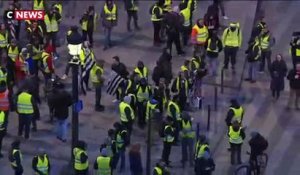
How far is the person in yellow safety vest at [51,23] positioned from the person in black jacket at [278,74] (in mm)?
7165

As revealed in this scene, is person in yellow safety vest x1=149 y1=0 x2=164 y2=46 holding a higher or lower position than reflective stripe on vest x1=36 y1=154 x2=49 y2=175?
higher

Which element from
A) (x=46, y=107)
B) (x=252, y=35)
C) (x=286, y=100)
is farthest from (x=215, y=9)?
(x=46, y=107)

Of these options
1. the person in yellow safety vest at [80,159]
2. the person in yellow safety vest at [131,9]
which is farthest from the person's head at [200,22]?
the person in yellow safety vest at [80,159]

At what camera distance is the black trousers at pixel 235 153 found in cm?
2634

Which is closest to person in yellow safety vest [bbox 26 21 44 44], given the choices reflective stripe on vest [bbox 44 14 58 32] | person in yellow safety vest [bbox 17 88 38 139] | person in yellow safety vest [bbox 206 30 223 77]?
reflective stripe on vest [bbox 44 14 58 32]

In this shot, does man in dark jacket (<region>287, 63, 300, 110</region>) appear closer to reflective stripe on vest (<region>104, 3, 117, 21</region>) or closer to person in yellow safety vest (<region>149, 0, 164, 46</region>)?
person in yellow safety vest (<region>149, 0, 164, 46</region>)

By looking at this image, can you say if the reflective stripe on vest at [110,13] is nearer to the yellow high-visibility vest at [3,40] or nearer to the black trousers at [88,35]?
the black trousers at [88,35]

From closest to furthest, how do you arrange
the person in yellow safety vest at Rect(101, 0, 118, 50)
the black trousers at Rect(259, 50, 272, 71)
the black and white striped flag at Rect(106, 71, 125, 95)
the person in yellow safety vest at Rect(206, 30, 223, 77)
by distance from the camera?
1. the black and white striped flag at Rect(106, 71, 125, 95)
2. the person in yellow safety vest at Rect(206, 30, 223, 77)
3. the black trousers at Rect(259, 50, 272, 71)
4. the person in yellow safety vest at Rect(101, 0, 118, 50)

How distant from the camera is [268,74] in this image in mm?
32406

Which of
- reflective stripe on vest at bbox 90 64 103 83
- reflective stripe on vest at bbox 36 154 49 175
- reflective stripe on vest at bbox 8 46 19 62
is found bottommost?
reflective stripe on vest at bbox 36 154 49 175

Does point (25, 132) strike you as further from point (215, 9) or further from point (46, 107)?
point (215, 9)

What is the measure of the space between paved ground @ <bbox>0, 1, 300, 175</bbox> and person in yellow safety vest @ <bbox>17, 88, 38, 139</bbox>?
0.73 m

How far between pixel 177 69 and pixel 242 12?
580 centimetres

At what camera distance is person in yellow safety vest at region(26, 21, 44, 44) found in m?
30.5
